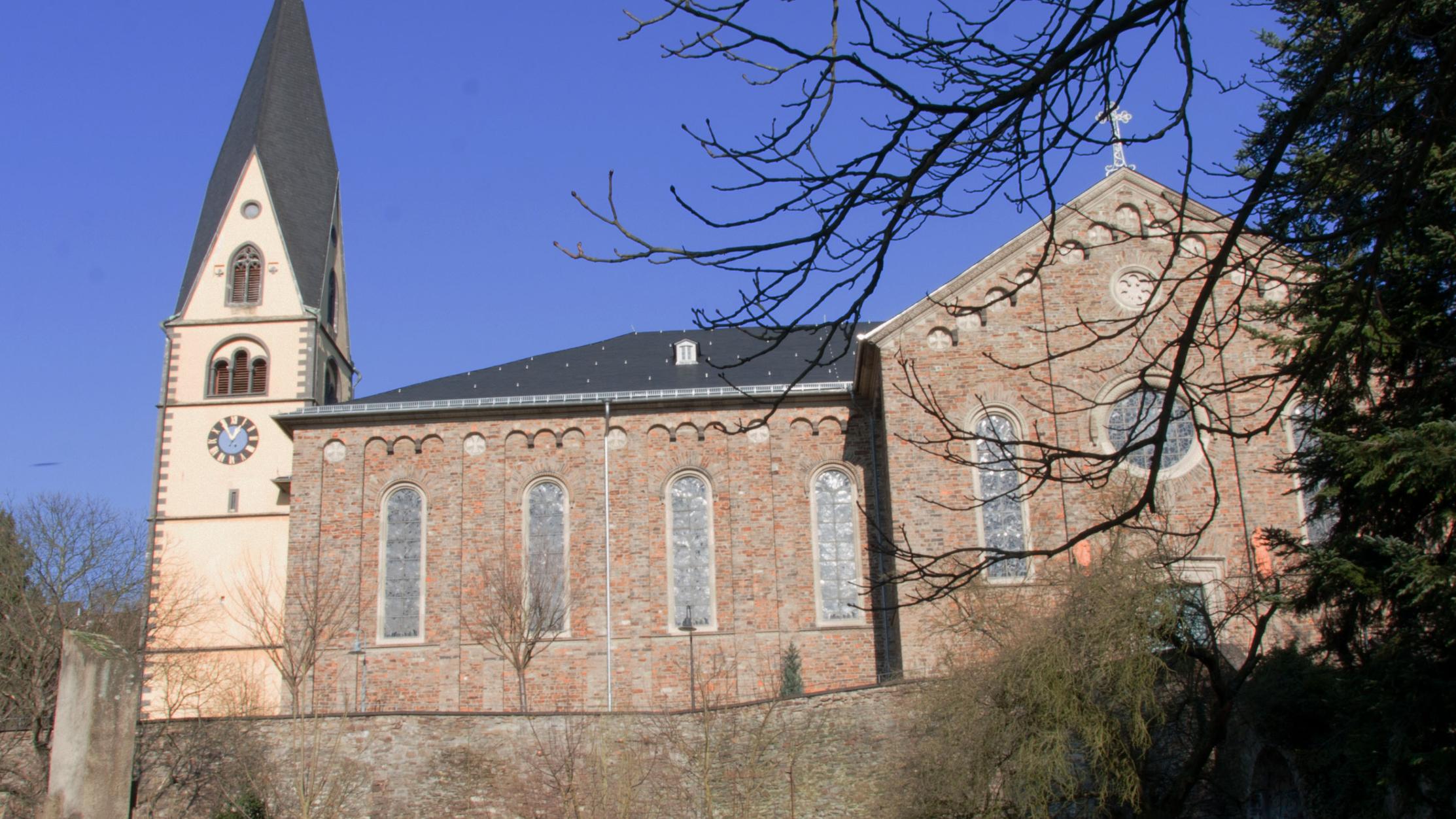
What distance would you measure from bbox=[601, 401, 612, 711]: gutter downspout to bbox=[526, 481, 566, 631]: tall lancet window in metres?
0.84

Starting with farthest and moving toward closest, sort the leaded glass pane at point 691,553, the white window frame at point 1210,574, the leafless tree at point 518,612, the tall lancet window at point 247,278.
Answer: the tall lancet window at point 247,278 < the leaded glass pane at point 691,553 < the leafless tree at point 518,612 < the white window frame at point 1210,574

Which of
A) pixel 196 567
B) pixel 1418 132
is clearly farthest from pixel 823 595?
pixel 1418 132

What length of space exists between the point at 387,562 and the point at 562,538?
3562 mm

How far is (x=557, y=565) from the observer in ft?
91.2

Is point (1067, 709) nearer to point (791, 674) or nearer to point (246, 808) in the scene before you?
point (791, 674)

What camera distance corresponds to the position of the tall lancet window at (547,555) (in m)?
26.8

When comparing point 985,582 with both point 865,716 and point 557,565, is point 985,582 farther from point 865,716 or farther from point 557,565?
point 557,565

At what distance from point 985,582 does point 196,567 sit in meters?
19.6

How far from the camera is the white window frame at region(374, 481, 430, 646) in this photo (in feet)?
90.3

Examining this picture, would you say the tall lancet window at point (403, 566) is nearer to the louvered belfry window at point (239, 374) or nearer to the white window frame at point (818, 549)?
the louvered belfry window at point (239, 374)

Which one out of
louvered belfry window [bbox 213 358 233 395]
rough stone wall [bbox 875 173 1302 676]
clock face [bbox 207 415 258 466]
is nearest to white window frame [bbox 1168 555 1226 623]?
rough stone wall [bbox 875 173 1302 676]

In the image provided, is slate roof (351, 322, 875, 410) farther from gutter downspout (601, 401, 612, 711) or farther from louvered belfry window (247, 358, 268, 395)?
louvered belfry window (247, 358, 268, 395)

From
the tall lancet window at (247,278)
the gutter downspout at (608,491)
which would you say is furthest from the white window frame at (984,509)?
the tall lancet window at (247,278)

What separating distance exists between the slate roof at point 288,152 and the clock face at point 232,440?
3.52 meters
